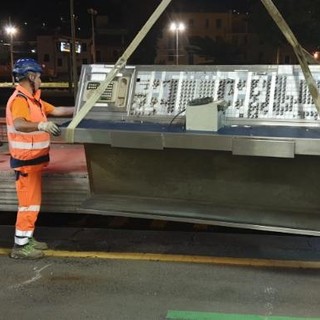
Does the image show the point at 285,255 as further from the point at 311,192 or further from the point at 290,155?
the point at 290,155

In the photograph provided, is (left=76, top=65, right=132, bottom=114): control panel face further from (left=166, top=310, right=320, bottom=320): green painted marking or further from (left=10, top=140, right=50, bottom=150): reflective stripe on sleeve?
(left=166, top=310, right=320, bottom=320): green painted marking

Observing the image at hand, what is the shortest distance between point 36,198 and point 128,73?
1.35 m

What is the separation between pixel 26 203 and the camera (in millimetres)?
4527

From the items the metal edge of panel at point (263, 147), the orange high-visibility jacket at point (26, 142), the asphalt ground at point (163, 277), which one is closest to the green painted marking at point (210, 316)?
the asphalt ground at point (163, 277)

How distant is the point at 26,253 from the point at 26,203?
16.7 inches

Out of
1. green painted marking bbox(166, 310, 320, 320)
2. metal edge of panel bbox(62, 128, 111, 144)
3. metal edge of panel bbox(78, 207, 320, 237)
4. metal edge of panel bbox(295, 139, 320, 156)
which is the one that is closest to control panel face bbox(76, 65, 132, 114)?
metal edge of panel bbox(62, 128, 111, 144)

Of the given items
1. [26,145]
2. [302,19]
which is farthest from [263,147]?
[302,19]

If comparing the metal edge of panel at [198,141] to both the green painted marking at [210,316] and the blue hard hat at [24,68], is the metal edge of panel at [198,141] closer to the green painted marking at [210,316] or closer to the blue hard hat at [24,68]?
the green painted marking at [210,316]

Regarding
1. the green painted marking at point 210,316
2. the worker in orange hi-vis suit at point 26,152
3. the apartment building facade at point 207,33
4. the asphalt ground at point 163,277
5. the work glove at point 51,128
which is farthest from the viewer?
the apartment building facade at point 207,33

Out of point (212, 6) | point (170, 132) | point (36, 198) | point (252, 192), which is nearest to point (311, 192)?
point (252, 192)

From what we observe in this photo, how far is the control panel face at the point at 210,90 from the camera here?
4152 mm

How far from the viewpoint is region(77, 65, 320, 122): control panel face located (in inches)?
163

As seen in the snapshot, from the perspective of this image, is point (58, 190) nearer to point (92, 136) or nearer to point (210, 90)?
point (92, 136)

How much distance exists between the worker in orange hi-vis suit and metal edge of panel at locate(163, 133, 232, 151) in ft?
4.06
